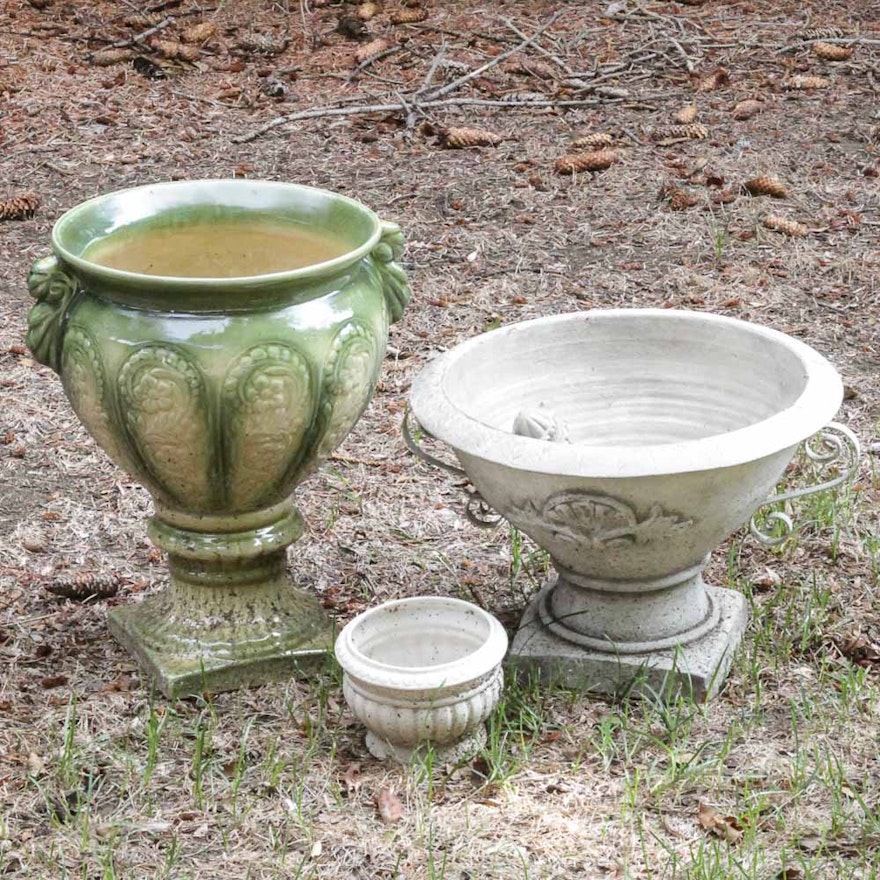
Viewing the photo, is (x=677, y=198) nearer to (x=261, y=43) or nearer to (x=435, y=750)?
(x=261, y=43)

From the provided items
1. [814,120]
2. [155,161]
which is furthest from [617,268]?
[155,161]

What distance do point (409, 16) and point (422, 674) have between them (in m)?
5.42

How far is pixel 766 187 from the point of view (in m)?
5.83

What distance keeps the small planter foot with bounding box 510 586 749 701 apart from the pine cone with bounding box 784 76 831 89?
4.33m

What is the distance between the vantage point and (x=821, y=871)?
101 inches

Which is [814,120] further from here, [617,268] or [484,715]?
[484,715]

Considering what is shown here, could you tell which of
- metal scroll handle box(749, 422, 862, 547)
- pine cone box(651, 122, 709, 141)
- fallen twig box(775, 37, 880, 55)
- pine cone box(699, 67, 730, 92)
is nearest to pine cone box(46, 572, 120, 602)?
metal scroll handle box(749, 422, 862, 547)

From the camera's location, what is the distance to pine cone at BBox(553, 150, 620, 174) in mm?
6105

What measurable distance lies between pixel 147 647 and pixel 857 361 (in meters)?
2.56

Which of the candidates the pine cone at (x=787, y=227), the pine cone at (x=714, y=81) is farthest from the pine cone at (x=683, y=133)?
the pine cone at (x=787, y=227)

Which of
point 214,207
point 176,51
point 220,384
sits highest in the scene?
point 214,207

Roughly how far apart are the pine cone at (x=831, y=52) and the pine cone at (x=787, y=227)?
1.90 meters

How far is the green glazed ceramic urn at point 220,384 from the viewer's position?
2.82 metres

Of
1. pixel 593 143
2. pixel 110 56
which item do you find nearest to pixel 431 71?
pixel 593 143
